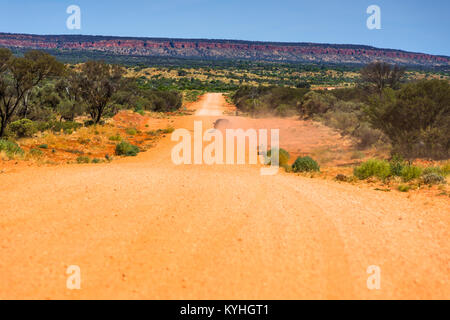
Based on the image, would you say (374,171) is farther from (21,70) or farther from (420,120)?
(21,70)

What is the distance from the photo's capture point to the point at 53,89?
3123 centimetres

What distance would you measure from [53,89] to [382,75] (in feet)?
96.9

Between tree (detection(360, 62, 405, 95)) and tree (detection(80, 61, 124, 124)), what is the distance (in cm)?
2321

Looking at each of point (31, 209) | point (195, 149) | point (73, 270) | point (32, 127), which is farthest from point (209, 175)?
point (32, 127)

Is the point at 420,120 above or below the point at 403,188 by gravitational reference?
above

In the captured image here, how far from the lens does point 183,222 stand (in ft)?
18.3

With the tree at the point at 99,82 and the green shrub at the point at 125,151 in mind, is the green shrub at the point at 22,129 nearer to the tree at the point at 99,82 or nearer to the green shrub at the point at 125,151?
the green shrub at the point at 125,151

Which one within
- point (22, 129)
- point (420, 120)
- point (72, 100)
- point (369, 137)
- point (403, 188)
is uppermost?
point (72, 100)

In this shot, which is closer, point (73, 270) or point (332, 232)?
point (73, 270)

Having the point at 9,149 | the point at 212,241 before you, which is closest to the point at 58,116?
the point at 9,149

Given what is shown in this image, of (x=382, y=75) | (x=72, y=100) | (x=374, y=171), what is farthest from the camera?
(x=382, y=75)

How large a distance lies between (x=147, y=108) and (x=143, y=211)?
3555cm

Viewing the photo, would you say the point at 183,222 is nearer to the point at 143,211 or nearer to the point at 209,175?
the point at 143,211
